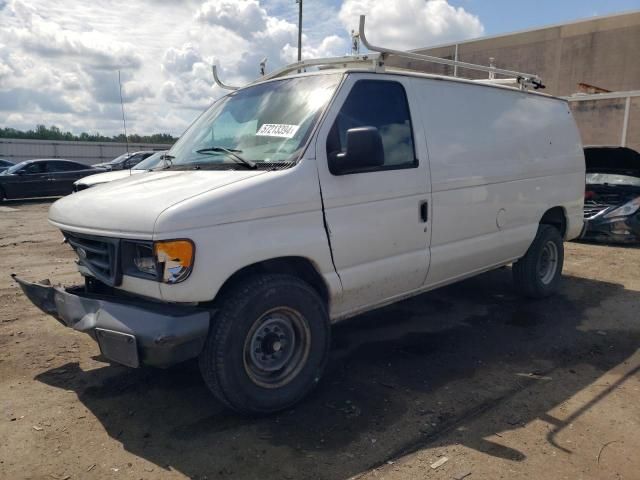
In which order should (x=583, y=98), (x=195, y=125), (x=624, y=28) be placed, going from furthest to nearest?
(x=624, y=28) → (x=583, y=98) → (x=195, y=125)

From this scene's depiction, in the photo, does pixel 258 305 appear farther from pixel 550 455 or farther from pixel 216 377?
pixel 550 455

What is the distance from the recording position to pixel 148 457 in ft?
10.2

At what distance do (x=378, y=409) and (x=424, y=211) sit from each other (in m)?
1.61

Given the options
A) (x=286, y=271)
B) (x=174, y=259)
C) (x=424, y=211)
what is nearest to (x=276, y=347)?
(x=286, y=271)

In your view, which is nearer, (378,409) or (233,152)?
(378,409)

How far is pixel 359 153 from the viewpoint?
347 cm

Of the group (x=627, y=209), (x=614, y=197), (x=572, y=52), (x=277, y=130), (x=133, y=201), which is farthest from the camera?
(x=572, y=52)

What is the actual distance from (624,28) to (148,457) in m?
29.4

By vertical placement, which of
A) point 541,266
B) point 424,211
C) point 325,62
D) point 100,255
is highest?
point 325,62

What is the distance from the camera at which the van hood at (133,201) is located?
3061 millimetres

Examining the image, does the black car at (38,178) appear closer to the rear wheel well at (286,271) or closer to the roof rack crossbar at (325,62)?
the roof rack crossbar at (325,62)

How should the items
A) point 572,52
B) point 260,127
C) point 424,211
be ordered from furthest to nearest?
point 572,52 < point 424,211 < point 260,127

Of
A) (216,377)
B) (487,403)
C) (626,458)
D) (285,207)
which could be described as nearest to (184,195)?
(285,207)

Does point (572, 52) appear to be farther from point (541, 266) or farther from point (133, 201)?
point (133, 201)
